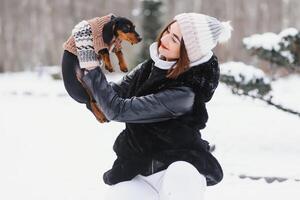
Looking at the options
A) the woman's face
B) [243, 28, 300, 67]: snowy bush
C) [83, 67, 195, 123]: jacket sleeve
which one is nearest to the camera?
[83, 67, 195, 123]: jacket sleeve

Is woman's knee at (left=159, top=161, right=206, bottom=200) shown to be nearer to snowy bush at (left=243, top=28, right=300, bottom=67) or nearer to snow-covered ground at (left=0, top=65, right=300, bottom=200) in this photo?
snow-covered ground at (left=0, top=65, right=300, bottom=200)

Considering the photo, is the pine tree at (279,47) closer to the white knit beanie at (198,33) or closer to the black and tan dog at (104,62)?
the white knit beanie at (198,33)

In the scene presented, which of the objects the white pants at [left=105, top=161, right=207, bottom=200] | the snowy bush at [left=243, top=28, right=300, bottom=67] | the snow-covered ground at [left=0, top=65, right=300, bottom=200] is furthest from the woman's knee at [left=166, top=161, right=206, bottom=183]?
the snowy bush at [left=243, top=28, right=300, bottom=67]

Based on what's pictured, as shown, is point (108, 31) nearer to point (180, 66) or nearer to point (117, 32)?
point (117, 32)

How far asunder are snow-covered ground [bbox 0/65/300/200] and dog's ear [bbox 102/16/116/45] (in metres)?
2.26

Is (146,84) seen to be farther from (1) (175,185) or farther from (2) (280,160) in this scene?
(2) (280,160)

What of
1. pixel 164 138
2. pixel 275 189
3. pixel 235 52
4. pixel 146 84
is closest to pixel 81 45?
pixel 146 84

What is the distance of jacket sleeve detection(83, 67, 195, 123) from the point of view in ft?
7.83

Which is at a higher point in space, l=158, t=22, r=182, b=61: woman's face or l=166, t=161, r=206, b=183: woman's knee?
l=158, t=22, r=182, b=61: woman's face

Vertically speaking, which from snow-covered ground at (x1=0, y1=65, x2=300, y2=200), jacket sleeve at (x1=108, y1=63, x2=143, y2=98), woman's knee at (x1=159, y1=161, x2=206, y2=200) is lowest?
snow-covered ground at (x1=0, y1=65, x2=300, y2=200)

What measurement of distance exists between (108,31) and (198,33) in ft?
1.15

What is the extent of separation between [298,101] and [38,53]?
11232 millimetres

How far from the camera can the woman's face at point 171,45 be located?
2.49 m

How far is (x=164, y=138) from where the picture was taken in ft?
8.17
